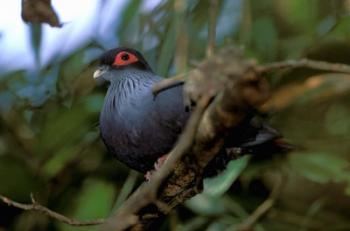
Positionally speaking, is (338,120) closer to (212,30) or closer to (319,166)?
(319,166)

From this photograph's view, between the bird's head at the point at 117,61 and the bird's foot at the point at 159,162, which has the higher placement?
the bird's head at the point at 117,61

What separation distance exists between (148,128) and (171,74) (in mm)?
1094

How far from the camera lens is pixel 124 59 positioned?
3332mm

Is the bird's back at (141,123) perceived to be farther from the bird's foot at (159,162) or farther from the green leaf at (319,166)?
the green leaf at (319,166)

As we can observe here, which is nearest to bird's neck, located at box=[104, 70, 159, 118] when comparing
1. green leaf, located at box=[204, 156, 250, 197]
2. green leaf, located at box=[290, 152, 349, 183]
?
green leaf, located at box=[204, 156, 250, 197]

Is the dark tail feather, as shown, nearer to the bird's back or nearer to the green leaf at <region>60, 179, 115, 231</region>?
the bird's back

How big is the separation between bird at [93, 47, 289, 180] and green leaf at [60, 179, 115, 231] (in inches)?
24.6

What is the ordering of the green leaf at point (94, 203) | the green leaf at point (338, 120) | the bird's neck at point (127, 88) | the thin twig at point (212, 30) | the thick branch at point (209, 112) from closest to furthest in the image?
1. the thick branch at point (209, 112)
2. the thin twig at point (212, 30)
3. the bird's neck at point (127, 88)
4. the green leaf at point (94, 203)
5. the green leaf at point (338, 120)

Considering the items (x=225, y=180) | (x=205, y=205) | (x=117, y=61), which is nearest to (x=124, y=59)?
(x=117, y=61)

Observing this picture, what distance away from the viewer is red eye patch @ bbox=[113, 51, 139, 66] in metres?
3.31

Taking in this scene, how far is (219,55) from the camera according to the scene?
→ 177 cm

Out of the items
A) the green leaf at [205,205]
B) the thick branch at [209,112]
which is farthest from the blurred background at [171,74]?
the thick branch at [209,112]

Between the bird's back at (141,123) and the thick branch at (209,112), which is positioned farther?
the bird's back at (141,123)

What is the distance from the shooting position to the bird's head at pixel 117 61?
3311mm
